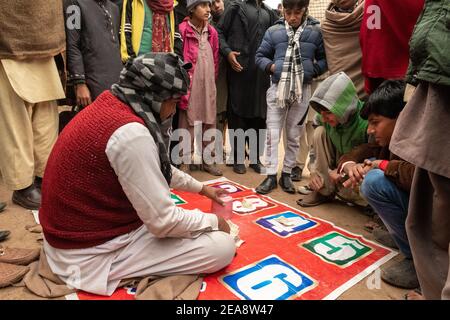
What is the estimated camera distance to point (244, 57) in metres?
3.21

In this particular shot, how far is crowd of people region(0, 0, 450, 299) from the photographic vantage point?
3.97 ft

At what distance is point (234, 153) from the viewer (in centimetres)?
354

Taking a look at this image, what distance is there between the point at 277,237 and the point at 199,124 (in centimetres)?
148

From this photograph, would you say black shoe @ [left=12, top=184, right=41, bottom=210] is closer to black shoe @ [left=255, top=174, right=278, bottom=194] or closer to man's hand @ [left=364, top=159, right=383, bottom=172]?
black shoe @ [left=255, top=174, right=278, bottom=194]

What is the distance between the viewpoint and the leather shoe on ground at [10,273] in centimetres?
145

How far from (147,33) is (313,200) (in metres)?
1.88

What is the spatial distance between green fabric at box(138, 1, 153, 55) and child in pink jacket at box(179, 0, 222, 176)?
326 millimetres

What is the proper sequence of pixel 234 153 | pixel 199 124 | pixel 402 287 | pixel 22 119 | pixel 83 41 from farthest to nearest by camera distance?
pixel 234 153 → pixel 199 124 → pixel 83 41 → pixel 22 119 → pixel 402 287

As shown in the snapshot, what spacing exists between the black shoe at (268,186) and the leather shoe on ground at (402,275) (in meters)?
1.22

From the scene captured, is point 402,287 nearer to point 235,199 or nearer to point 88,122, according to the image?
point 235,199

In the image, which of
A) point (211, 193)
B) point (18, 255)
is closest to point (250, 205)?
point (211, 193)

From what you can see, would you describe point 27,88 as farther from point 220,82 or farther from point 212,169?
point 220,82
